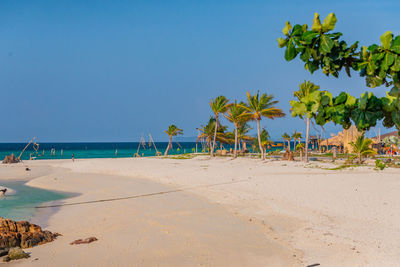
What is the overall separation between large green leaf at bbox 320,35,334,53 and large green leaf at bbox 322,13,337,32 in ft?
0.25

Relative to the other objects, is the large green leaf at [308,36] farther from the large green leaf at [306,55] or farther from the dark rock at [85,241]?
the dark rock at [85,241]

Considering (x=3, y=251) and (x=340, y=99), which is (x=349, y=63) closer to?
(x=340, y=99)

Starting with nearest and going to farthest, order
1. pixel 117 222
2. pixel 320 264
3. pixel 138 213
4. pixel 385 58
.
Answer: pixel 385 58 < pixel 320 264 < pixel 117 222 < pixel 138 213

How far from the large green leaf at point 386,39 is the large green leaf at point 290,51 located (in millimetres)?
761

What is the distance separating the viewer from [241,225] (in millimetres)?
10086

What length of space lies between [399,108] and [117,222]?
9.44m

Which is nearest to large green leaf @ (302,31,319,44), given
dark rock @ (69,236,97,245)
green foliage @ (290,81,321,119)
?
green foliage @ (290,81,321,119)

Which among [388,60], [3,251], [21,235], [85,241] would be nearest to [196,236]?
[85,241]

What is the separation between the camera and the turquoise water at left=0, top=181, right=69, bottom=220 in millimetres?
12992

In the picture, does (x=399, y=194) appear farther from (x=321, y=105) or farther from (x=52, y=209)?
(x=52, y=209)

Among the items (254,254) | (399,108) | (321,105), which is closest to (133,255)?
(254,254)

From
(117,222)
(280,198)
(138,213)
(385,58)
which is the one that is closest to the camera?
(385,58)

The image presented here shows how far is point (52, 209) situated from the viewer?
45.3 feet

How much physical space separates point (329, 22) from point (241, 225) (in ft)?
26.4
